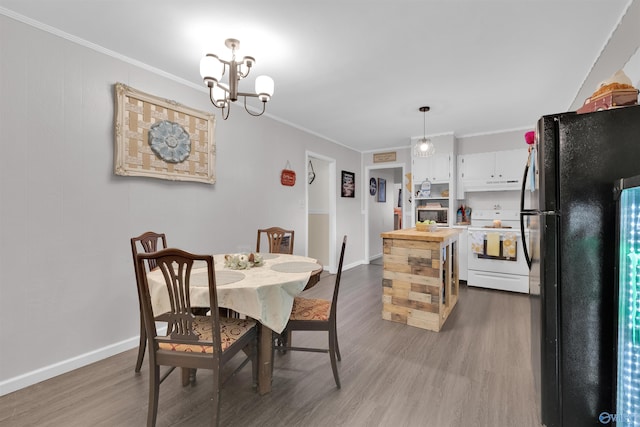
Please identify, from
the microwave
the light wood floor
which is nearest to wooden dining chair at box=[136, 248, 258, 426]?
the light wood floor

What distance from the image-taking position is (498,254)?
4.14 meters

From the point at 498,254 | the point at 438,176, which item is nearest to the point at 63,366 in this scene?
the point at 498,254

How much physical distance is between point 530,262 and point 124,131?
10.3ft

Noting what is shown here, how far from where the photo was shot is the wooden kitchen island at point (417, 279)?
283cm

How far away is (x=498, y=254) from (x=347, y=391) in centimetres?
329

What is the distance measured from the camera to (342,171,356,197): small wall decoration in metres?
5.67

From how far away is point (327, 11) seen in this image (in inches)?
73.3

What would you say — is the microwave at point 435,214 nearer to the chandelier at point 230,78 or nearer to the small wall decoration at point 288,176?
the small wall decoration at point 288,176

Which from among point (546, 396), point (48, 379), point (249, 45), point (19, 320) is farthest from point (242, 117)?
point (546, 396)

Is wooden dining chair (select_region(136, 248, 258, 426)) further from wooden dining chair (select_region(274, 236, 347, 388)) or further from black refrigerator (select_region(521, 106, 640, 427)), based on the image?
black refrigerator (select_region(521, 106, 640, 427))

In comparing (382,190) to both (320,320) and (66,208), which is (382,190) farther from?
(66,208)

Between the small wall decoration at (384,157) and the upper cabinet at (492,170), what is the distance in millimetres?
1331

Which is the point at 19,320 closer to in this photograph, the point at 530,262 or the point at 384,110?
the point at 530,262

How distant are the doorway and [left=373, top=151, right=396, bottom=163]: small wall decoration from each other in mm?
1129
